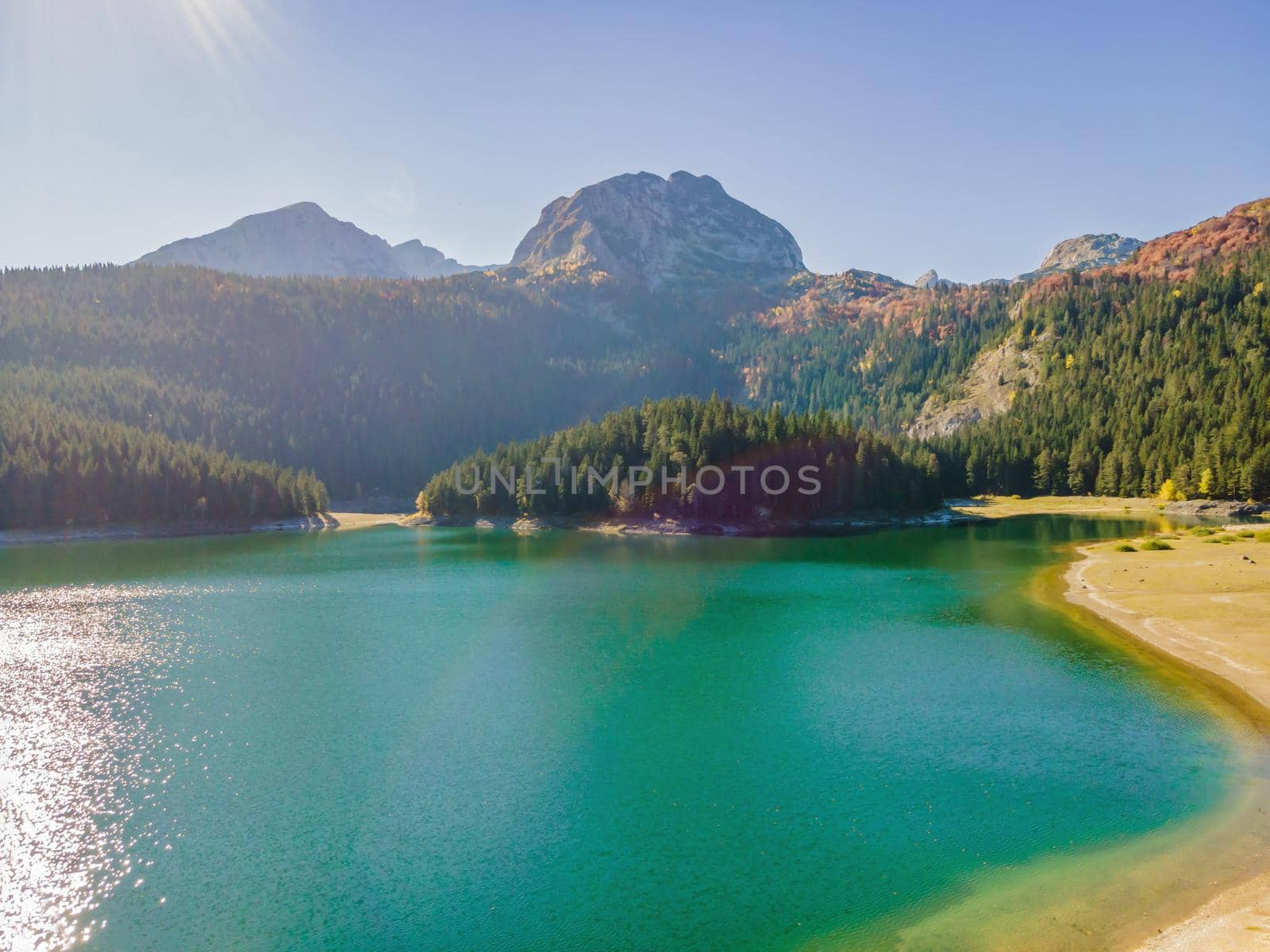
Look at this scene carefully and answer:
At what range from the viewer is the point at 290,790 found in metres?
24.2

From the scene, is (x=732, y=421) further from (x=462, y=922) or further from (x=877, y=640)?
(x=462, y=922)

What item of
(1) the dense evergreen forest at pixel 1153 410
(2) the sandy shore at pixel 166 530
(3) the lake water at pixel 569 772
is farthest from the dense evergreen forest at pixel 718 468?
(3) the lake water at pixel 569 772

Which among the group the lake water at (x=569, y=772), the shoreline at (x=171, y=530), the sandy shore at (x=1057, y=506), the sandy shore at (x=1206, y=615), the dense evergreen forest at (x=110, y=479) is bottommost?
the lake water at (x=569, y=772)

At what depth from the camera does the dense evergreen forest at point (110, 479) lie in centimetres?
12212

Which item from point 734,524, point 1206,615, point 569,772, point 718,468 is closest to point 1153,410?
point 734,524

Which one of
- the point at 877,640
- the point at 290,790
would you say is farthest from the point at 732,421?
the point at 290,790

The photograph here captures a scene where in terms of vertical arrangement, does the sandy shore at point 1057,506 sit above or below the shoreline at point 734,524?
above

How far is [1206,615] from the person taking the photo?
140 feet

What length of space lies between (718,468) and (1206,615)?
74.1 meters

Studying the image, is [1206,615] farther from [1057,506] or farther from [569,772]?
[1057,506]

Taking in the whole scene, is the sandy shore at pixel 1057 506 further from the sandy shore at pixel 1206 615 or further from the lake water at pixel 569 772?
the lake water at pixel 569 772

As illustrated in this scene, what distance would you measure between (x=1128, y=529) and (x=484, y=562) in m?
90.5

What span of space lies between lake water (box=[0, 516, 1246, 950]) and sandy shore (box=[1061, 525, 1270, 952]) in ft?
9.49

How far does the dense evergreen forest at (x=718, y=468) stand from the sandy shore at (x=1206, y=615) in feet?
149
